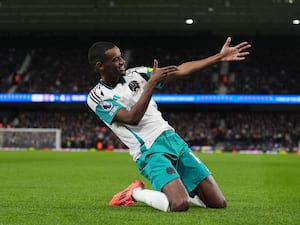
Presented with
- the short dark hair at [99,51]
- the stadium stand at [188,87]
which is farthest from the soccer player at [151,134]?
the stadium stand at [188,87]

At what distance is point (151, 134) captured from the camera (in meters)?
6.80

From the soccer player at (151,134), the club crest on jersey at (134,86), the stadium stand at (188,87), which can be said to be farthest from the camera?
the stadium stand at (188,87)

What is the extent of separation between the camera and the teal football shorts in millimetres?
6570

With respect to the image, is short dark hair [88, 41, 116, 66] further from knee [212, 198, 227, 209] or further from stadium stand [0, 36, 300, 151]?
stadium stand [0, 36, 300, 151]

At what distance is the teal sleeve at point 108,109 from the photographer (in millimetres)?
6723

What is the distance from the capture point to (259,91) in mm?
42219

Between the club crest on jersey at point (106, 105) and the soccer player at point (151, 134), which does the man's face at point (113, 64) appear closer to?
the soccer player at point (151, 134)

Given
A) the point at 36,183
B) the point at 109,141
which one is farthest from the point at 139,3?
the point at 36,183

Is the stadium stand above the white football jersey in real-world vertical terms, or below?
below

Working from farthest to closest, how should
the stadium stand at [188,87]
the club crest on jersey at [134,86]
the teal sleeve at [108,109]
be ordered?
the stadium stand at [188,87]
the club crest on jersey at [134,86]
the teal sleeve at [108,109]

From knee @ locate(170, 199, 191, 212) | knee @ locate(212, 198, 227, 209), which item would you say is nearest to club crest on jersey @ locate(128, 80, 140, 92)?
knee @ locate(170, 199, 191, 212)

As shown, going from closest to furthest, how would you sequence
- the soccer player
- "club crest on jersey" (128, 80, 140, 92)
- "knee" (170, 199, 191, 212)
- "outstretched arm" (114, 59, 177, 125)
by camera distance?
"outstretched arm" (114, 59, 177, 125) < "knee" (170, 199, 191, 212) < the soccer player < "club crest on jersey" (128, 80, 140, 92)

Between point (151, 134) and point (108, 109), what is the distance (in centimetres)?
53

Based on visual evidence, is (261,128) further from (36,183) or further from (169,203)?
(169,203)
